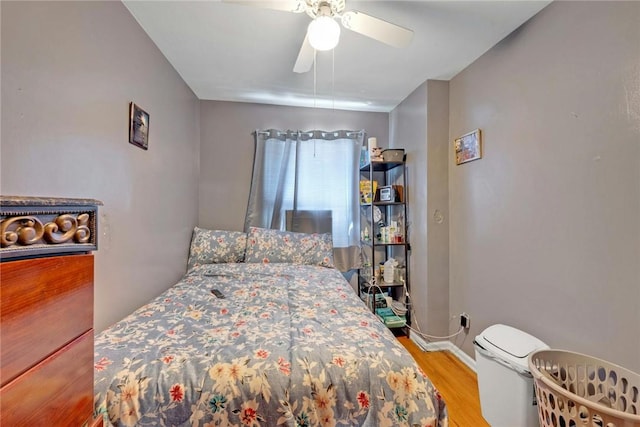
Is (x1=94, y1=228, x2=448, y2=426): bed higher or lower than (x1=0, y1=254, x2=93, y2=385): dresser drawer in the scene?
lower

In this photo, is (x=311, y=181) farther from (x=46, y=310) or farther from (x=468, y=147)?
(x=46, y=310)

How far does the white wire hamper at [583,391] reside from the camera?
36.6 inches

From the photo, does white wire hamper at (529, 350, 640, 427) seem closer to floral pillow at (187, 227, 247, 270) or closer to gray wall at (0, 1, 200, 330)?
gray wall at (0, 1, 200, 330)

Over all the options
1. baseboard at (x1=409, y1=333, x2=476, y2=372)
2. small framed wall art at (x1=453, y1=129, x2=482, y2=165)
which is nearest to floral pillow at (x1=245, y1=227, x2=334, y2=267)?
baseboard at (x1=409, y1=333, x2=476, y2=372)

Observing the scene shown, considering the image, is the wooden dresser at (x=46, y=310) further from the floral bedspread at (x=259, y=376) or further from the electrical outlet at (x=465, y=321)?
the electrical outlet at (x=465, y=321)

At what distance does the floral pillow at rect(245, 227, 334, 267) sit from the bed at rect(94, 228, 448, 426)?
1.07 metres

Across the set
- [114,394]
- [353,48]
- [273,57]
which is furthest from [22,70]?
[353,48]

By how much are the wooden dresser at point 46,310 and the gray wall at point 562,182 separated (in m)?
1.97

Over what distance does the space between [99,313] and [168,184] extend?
1120 millimetres

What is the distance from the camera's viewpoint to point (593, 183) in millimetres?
1284

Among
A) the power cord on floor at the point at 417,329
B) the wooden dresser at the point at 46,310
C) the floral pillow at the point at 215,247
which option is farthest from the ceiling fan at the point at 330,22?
the power cord on floor at the point at 417,329

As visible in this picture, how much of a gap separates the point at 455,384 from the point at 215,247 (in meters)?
2.31

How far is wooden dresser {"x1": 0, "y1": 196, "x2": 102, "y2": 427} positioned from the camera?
463 mm

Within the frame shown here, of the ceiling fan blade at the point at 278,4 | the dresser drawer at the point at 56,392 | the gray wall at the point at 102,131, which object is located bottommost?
the dresser drawer at the point at 56,392
